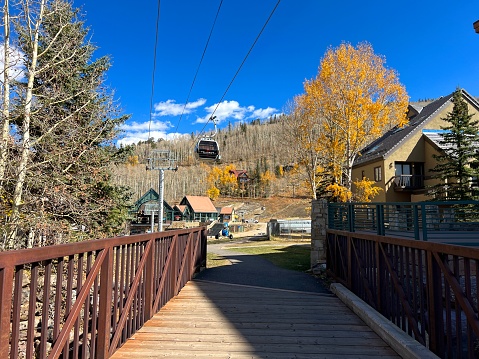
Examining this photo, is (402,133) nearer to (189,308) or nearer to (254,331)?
(189,308)

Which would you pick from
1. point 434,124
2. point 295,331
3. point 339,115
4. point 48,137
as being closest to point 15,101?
point 48,137

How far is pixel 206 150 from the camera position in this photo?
1697 cm

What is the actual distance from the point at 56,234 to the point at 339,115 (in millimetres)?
13658

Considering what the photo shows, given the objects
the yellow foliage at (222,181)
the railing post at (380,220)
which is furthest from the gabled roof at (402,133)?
the yellow foliage at (222,181)

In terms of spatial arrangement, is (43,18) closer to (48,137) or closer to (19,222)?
(48,137)

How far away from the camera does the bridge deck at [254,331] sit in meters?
3.49

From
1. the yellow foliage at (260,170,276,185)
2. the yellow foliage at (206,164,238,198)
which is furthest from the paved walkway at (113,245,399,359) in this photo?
the yellow foliage at (206,164,238,198)

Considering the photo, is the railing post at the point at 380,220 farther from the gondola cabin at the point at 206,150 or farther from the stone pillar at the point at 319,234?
the gondola cabin at the point at 206,150

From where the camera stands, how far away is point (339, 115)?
17344 mm

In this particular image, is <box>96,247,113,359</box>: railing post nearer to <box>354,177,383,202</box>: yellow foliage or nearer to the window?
<box>354,177,383,202</box>: yellow foliage

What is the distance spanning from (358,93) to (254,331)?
14.8m

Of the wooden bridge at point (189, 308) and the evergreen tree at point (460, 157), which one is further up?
the evergreen tree at point (460, 157)

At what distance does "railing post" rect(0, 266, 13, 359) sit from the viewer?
1737mm

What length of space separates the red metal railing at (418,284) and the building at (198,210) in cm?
5679
